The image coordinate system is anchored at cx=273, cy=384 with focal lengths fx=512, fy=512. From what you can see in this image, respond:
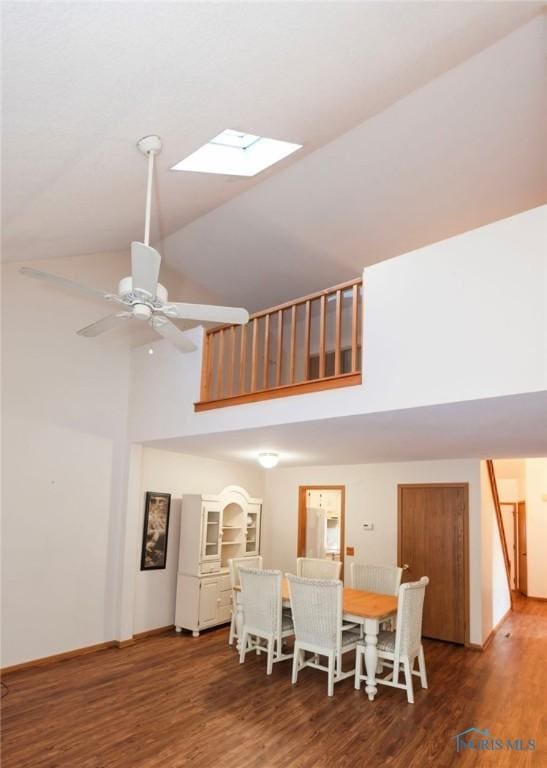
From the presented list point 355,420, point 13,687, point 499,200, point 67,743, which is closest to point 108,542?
point 13,687

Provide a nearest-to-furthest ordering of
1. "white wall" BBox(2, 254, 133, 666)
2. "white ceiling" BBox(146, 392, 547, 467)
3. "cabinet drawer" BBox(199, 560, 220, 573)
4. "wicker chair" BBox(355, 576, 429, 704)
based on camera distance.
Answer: "white ceiling" BBox(146, 392, 547, 467)
"wicker chair" BBox(355, 576, 429, 704)
"white wall" BBox(2, 254, 133, 666)
"cabinet drawer" BBox(199, 560, 220, 573)

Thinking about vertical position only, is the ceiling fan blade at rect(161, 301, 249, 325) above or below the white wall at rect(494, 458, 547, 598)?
above

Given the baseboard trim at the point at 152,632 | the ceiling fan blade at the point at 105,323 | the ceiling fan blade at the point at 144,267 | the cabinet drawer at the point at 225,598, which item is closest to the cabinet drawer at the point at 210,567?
the cabinet drawer at the point at 225,598

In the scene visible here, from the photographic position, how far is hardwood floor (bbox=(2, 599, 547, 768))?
11.2ft

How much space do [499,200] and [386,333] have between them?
2.37 metres

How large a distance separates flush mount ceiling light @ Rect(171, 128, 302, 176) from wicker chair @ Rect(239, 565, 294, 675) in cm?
373

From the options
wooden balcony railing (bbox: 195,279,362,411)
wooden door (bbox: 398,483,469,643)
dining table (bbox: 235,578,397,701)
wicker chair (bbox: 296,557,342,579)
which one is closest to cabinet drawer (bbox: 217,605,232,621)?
wicker chair (bbox: 296,557,342,579)

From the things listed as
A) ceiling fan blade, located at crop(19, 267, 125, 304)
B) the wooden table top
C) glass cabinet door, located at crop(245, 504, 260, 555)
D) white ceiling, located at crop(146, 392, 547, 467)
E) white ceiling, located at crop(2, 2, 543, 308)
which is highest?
white ceiling, located at crop(2, 2, 543, 308)

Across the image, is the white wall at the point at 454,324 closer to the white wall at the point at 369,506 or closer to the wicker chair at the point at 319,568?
the wicker chair at the point at 319,568

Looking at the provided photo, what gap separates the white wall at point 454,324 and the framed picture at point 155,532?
2840 mm

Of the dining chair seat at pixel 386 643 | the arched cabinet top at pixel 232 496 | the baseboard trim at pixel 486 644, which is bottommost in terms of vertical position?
the baseboard trim at pixel 486 644

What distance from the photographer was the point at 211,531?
Result: 6.66m

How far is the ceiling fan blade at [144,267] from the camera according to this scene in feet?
9.00

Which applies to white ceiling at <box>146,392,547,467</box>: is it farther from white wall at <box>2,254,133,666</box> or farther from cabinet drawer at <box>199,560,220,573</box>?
cabinet drawer at <box>199,560,220,573</box>
